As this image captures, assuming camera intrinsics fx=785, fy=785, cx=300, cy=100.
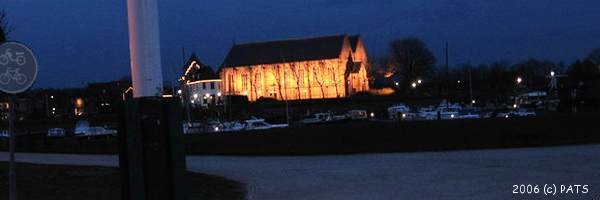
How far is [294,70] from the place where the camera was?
465 feet

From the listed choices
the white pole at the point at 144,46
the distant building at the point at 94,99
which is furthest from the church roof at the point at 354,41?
the white pole at the point at 144,46

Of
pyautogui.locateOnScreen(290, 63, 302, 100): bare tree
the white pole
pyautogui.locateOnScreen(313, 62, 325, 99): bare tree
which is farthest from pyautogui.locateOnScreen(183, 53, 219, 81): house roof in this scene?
the white pole

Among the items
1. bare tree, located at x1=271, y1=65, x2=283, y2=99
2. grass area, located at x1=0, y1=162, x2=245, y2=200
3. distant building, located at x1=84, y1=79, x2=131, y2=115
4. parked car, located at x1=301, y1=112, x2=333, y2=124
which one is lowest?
grass area, located at x1=0, y1=162, x2=245, y2=200

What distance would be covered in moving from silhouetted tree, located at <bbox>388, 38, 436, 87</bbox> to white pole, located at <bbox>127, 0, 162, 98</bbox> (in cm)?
13995

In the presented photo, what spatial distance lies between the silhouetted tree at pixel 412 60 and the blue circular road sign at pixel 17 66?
453 ft

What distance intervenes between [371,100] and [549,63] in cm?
6435

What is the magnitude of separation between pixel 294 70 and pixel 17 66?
13188 cm

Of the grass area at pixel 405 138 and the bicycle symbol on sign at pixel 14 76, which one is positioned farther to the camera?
the grass area at pixel 405 138

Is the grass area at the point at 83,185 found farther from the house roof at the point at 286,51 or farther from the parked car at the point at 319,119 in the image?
the house roof at the point at 286,51

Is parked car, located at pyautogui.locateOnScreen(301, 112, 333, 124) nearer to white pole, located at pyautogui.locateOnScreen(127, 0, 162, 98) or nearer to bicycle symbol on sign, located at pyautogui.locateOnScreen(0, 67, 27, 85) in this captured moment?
bicycle symbol on sign, located at pyautogui.locateOnScreen(0, 67, 27, 85)

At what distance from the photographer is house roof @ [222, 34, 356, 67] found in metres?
142

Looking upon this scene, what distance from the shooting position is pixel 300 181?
18.4 metres

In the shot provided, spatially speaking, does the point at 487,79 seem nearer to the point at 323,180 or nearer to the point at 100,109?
→ the point at 100,109

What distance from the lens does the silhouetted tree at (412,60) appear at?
14712 centimetres
